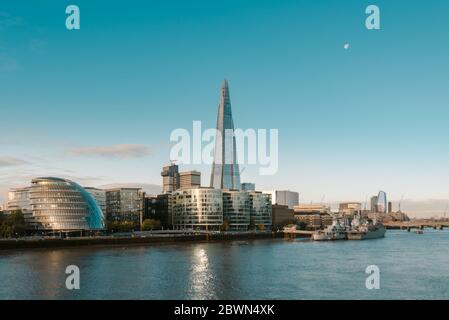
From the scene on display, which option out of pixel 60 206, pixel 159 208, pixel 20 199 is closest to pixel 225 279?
pixel 60 206

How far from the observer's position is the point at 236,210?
160500 mm

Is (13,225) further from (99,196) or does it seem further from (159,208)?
(159,208)

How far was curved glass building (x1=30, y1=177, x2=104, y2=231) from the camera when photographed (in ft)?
347

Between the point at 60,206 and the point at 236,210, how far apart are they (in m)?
65.2

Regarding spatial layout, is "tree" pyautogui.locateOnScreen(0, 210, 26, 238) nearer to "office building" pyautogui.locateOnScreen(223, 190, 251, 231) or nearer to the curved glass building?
the curved glass building

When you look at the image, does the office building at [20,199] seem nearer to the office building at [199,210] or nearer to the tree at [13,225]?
the tree at [13,225]

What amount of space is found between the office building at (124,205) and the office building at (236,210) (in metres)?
25.0

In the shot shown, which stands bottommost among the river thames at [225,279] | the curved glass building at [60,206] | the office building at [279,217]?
the office building at [279,217]

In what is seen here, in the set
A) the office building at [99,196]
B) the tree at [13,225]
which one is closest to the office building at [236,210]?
the office building at [99,196]

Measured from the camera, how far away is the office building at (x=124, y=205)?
154 m

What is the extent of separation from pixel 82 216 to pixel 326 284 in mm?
77310

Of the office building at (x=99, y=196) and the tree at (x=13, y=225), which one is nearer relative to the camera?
the tree at (x=13, y=225)
